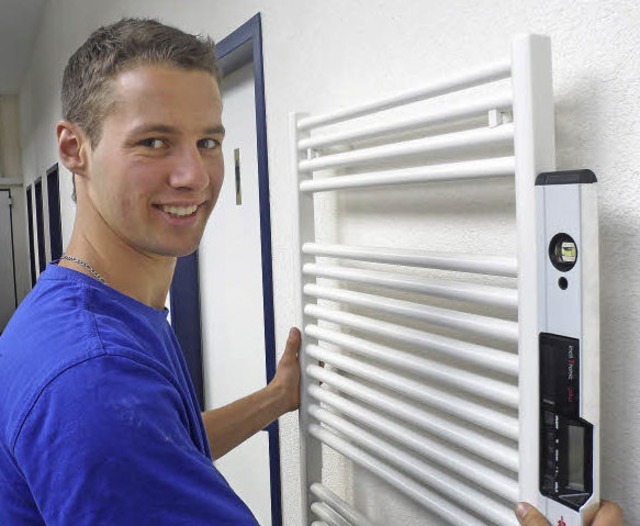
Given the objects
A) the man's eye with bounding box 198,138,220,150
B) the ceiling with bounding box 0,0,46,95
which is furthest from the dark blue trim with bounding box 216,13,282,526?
the ceiling with bounding box 0,0,46,95

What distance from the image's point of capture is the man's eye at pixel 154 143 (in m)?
0.81

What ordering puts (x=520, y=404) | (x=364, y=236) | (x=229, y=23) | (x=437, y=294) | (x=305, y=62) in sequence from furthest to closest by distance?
1. (x=229, y=23)
2. (x=305, y=62)
3. (x=364, y=236)
4. (x=437, y=294)
5. (x=520, y=404)

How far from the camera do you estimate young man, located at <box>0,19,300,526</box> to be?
2.00ft

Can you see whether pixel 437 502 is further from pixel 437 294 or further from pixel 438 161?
pixel 438 161

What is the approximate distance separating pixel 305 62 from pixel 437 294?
67 cm

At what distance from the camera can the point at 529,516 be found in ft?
2.22

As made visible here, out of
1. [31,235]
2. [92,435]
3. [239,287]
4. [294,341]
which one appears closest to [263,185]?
[294,341]

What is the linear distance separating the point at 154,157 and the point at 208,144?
95mm

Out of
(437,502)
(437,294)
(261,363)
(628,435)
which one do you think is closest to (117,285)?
(437,294)

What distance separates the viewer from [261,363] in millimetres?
1840

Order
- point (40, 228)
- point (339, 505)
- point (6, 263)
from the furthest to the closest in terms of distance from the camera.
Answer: point (6, 263)
point (40, 228)
point (339, 505)

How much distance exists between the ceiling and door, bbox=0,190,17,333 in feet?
4.48

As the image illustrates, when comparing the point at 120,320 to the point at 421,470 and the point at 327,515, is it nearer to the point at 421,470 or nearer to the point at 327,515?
the point at 421,470

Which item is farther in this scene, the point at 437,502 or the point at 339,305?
the point at 339,305
